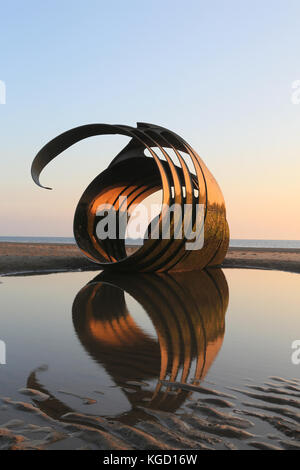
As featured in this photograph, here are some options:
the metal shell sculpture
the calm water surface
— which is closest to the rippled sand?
the calm water surface

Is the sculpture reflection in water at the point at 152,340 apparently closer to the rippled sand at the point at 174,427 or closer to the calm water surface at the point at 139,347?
the calm water surface at the point at 139,347

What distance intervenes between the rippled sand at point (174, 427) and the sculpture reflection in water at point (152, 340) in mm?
131

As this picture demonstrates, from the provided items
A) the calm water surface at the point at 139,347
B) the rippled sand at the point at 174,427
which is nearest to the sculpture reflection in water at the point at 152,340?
the calm water surface at the point at 139,347

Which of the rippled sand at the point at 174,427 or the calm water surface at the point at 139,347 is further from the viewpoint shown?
the calm water surface at the point at 139,347

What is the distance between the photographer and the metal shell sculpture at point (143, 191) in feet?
41.7

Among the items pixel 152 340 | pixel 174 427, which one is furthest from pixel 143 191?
pixel 174 427

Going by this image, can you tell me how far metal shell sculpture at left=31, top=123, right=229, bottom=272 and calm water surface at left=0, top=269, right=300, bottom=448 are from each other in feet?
11.3

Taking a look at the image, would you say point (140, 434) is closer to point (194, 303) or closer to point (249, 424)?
point (249, 424)

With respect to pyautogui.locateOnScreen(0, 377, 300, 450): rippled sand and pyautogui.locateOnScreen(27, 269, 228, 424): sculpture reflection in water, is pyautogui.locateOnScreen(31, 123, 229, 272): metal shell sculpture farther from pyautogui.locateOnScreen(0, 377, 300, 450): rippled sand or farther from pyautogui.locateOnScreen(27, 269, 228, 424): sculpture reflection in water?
pyautogui.locateOnScreen(0, 377, 300, 450): rippled sand

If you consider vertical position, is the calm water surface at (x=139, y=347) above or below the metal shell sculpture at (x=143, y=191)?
below

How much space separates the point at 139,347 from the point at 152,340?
391mm

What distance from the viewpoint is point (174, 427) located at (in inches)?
110

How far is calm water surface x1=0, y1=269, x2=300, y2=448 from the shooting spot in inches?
134

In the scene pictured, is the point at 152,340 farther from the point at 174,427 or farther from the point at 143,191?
the point at 143,191
